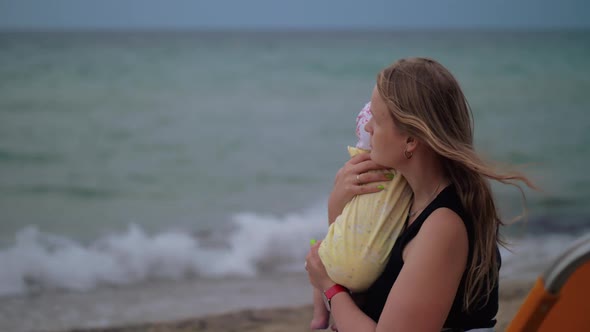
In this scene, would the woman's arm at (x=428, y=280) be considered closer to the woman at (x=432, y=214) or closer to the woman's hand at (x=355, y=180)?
the woman at (x=432, y=214)

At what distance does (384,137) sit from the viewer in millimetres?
1724

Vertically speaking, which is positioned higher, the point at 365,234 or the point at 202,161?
the point at 202,161

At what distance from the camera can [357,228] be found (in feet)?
5.90

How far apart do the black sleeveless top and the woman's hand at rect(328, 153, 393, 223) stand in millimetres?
166

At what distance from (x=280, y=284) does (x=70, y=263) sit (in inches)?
86.2

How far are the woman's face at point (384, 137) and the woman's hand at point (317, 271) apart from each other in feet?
1.19

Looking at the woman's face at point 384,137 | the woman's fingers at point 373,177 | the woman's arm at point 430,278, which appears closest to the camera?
the woman's arm at point 430,278

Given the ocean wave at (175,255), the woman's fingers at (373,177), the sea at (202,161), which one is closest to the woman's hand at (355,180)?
the woman's fingers at (373,177)

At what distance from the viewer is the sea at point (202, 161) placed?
5879 mm

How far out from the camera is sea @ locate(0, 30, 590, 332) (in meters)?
5.88

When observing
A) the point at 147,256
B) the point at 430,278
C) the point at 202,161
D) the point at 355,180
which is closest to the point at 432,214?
the point at 430,278

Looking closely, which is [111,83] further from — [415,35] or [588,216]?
[415,35]

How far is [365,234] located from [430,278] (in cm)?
25

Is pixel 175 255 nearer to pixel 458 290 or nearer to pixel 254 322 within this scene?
pixel 254 322
